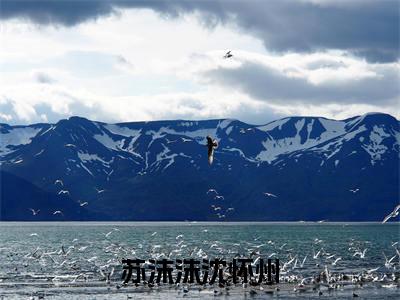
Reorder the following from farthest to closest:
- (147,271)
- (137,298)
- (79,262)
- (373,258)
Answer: (373,258), (79,262), (147,271), (137,298)

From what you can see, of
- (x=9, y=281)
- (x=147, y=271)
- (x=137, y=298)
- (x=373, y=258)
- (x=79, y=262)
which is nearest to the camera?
(x=137, y=298)

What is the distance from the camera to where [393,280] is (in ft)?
282

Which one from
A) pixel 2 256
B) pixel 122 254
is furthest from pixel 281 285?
pixel 2 256

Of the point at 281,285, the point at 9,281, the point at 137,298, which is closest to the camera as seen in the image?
the point at 137,298

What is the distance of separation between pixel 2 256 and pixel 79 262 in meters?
24.4

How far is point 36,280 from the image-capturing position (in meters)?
89.9

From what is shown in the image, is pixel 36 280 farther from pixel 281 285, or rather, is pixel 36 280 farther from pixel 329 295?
pixel 329 295

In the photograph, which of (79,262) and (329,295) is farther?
(79,262)

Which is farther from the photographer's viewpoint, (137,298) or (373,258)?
(373,258)

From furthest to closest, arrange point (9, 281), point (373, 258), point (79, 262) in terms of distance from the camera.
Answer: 1. point (373, 258)
2. point (79, 262)
3. point (9, 281)

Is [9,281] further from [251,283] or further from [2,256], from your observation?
[2,256]

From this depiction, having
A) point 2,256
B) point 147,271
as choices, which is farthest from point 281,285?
point 2,256

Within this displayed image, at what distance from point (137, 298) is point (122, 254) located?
64583 millimetres

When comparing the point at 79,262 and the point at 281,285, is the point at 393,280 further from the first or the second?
the point at 79,262
